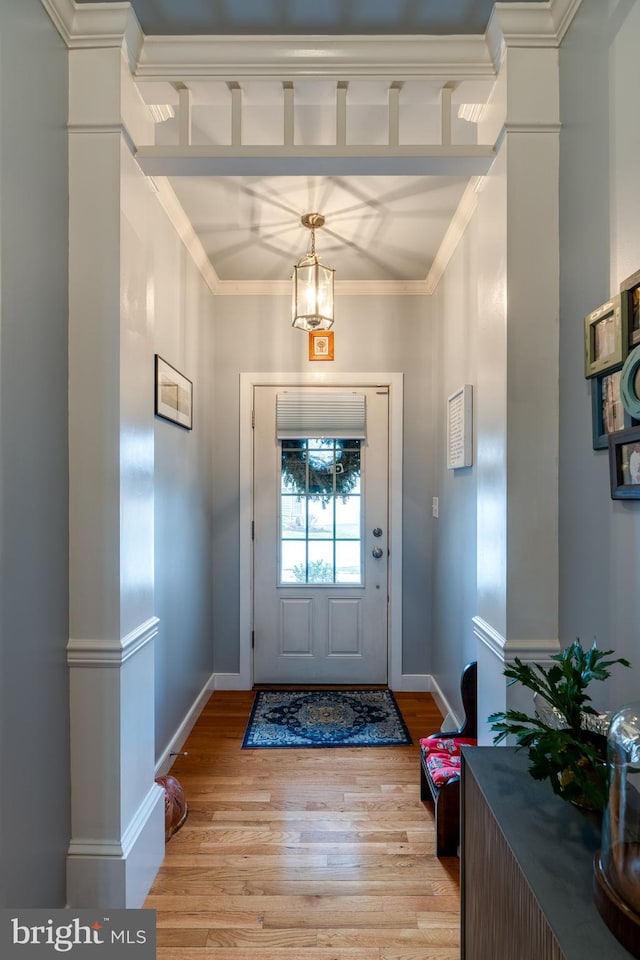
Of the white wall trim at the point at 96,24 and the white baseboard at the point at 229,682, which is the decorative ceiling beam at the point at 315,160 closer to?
the white wall trim at the point at 96,24

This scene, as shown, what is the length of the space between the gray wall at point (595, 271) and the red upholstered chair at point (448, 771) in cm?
74

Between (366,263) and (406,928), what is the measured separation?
119 inches

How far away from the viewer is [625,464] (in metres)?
1.10

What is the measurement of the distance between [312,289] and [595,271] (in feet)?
4.92

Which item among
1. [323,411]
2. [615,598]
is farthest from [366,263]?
[615,598]

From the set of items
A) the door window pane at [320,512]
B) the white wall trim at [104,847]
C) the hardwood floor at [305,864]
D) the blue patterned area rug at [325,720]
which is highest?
the door window pane at [320,512]

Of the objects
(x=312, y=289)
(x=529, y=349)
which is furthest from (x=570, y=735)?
(x=312, y=289)

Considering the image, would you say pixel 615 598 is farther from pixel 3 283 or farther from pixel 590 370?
pixel 3 283

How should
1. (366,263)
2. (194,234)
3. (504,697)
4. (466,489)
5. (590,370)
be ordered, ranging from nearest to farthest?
(590,370) → (504,697) → (466,489) → (194,234) → (366,263)

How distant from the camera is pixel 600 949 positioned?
0.63 meters

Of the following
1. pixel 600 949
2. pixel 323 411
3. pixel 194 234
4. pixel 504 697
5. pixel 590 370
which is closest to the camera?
pixel 600 949

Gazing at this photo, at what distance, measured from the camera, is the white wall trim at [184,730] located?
2.32 metres

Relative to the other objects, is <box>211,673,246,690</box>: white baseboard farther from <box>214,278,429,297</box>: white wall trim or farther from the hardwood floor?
<box>214,278,429,297</box>: white wall trim

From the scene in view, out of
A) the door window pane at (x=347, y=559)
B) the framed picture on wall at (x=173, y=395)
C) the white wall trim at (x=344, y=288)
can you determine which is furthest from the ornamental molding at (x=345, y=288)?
the door window pane at (x=347, y=559)
